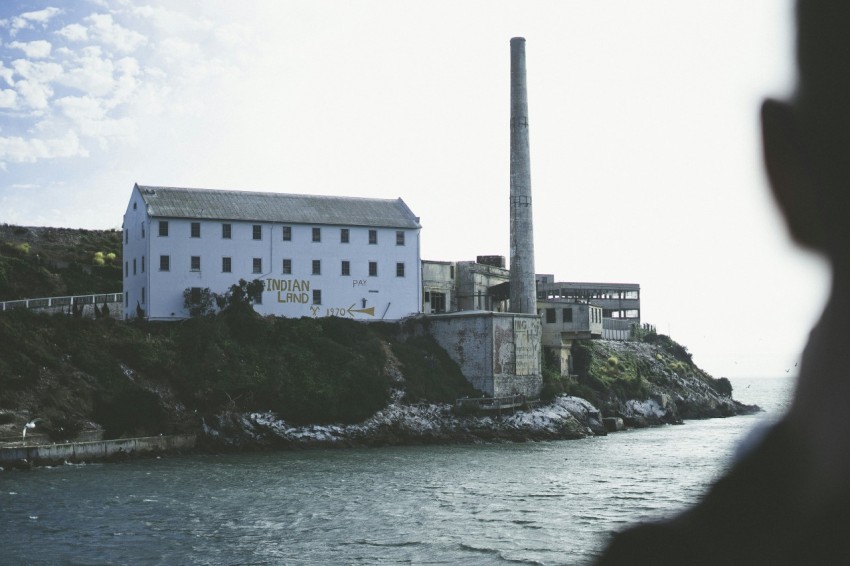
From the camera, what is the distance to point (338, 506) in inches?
1233

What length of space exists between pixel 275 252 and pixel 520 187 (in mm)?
19953

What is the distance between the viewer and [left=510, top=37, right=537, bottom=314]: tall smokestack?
233 ft

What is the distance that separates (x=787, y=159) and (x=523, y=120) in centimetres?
7107

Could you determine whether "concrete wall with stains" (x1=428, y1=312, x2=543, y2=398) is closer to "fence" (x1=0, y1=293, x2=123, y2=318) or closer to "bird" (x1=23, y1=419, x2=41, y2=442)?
"fence" (x1=0, y1=293, x2=123, y2=318)

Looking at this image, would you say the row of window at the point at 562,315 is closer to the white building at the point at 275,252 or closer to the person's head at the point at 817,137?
the white building at the point at 275,252

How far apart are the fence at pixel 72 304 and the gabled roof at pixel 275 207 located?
8460mm

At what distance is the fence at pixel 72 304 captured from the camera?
2398 inches

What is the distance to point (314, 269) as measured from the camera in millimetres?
65250

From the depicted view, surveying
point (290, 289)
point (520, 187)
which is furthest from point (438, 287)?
point (290, 289)

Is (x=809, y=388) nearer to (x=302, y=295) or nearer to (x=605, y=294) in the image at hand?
(x=302, y=295)

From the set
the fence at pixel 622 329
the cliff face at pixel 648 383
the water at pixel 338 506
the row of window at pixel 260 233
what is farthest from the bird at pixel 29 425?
the fence at pixel 622 329

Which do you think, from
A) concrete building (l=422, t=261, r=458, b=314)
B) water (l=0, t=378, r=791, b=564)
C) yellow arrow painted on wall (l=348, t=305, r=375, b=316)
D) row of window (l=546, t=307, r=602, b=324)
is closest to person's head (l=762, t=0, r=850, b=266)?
water (l=0, t=378, r=791, b=564)

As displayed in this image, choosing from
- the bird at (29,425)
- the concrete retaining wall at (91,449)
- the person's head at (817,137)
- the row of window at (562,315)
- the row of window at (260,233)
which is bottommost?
the concrete retaining wall at (91,449)

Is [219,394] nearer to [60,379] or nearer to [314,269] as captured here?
[60,379]
